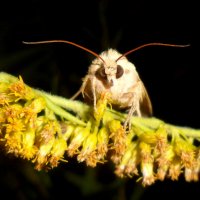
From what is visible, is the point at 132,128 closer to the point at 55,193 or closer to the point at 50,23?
the point at 55,193

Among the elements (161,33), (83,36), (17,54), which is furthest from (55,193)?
(161,33)

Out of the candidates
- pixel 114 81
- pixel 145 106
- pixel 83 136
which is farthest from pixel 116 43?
pixel 83 136

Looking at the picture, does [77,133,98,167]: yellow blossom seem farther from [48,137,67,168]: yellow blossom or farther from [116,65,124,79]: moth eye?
[116,65,124,79]: moth eye

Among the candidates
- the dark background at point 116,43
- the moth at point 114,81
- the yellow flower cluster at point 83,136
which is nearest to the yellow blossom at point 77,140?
the yellow flower cluster at point 83,136

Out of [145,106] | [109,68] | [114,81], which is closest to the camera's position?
[109,68]

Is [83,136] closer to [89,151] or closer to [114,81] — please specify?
[89,151]

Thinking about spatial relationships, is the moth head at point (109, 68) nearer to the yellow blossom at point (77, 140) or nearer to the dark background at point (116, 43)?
the yellow blossom at point (77, 140)
